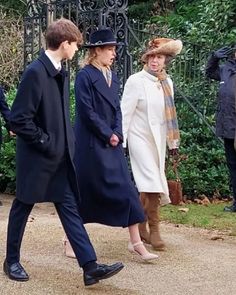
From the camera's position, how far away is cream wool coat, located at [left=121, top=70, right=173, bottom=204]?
6.23 meters

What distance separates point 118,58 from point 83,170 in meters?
3.60

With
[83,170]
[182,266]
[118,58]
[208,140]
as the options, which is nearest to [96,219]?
[83,170]

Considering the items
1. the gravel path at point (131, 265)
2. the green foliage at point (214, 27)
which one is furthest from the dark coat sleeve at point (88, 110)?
the green foliage at point (214, 27)

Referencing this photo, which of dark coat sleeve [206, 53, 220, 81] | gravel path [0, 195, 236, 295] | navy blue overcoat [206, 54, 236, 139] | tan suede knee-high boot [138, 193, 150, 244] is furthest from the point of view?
dark coat sleeve [206, 53, 220, 81]

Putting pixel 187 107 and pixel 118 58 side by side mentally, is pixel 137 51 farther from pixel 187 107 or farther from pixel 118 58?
pixel 187 107

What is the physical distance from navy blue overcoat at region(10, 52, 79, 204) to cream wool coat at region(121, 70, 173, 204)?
1.15m

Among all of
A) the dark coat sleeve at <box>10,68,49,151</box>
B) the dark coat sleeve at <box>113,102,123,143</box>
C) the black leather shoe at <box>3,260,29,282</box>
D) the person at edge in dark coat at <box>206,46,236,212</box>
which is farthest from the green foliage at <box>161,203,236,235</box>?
the dark coat sleeve at <box>10,68,49,151</box>

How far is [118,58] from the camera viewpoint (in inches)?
359

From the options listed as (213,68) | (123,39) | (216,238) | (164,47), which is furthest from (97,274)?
(123,39)

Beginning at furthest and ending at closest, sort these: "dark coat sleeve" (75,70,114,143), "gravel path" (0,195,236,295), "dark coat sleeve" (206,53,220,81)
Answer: "dark coat sleeve" (206,53,220,81) → "dark coat sleeve" (75,70,114,143) → "gravel path" (0,195,236,295)

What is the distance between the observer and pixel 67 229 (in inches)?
200

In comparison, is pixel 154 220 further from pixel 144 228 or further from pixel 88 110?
pixel 88 110

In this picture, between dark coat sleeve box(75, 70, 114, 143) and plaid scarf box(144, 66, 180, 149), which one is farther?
plaid scarf box(144, 66, 180, 149)

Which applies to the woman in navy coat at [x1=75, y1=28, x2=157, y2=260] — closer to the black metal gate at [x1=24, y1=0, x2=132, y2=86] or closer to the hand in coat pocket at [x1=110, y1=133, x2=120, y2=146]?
the hand in coat pocket at [x1=110, y1=133, x2=120, y2=146]
